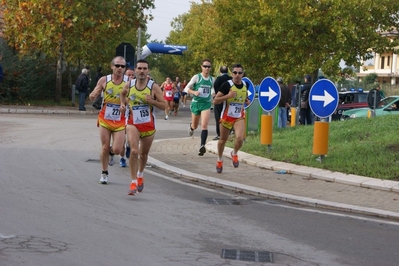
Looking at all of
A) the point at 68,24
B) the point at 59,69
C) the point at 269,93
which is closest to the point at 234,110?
the point at 269,93

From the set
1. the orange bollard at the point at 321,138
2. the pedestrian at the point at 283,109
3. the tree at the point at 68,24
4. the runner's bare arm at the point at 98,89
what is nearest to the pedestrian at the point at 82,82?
the tree at the point at 68,24

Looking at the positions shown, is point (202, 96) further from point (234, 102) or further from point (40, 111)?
point (40, 111)

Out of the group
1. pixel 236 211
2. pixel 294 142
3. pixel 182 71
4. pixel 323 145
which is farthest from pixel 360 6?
pixel 182 71

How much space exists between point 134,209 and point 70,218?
1088mm

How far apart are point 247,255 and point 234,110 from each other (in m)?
6.31

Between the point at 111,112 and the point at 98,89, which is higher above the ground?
the point at 98,89

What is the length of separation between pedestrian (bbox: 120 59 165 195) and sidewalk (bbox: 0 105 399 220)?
6.29 feet

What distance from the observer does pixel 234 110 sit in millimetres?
13797

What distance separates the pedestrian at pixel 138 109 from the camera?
36.4 ft

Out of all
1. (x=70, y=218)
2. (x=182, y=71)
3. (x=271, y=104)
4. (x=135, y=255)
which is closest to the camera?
(x=135, y=255)

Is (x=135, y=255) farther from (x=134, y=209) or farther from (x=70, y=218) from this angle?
(x=134, y=209)

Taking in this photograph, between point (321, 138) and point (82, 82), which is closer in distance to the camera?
point (321, 138)

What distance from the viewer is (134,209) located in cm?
998

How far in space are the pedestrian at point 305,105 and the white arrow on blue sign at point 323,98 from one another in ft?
34.2
